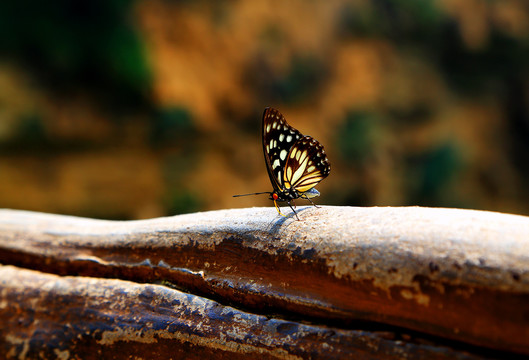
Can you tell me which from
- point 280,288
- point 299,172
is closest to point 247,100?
point 299,172

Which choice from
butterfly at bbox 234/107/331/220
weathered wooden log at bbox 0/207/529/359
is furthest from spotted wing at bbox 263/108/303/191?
weathered wooden log at bbox 0/207/529/359

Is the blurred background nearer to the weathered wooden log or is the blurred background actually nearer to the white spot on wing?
the weathered wooden log

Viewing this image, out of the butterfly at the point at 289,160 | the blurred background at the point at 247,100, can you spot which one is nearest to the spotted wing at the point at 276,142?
the butterfly at the point at 289,160

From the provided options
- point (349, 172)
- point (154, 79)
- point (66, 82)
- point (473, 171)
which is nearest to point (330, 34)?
point (349, 172)

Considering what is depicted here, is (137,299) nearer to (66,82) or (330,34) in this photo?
(66,82)

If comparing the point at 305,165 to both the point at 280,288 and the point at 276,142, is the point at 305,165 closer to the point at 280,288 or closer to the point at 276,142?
the point at 276,142
